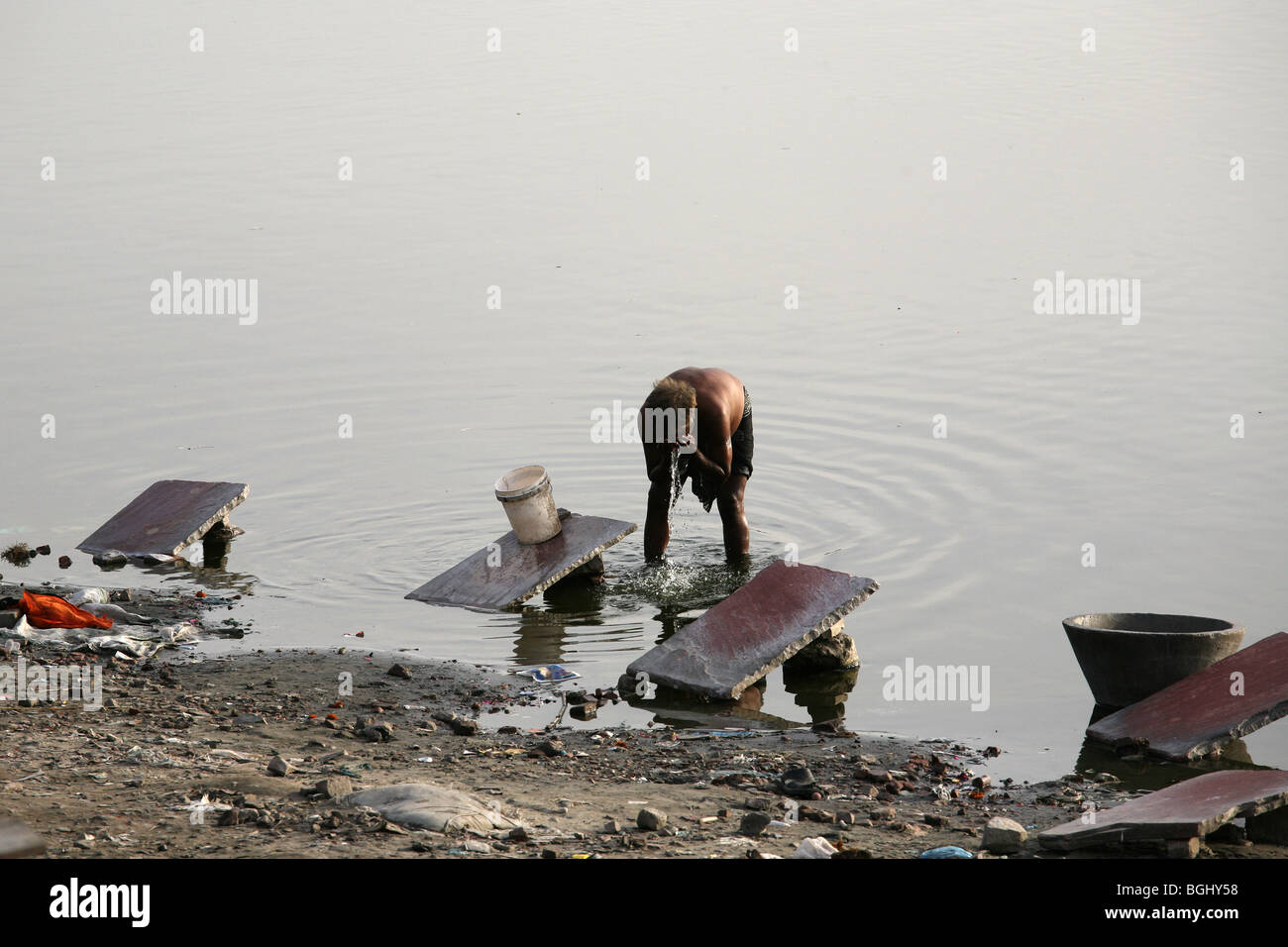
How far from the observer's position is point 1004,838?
22.5 ft

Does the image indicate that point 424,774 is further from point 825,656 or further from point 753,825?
point 825,656

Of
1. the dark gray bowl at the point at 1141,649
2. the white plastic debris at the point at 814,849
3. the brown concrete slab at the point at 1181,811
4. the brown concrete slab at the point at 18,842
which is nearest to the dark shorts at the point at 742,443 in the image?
the dark gray bowl at the point at 1141,649

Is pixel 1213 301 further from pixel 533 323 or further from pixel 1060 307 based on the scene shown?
pixel 533 323

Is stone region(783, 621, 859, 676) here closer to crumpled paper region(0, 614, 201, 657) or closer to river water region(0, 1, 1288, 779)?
river water region(0, 1, 1288, 779)

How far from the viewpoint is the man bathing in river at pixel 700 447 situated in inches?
455

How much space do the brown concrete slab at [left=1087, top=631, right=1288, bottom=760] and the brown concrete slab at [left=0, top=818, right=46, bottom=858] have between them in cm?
591

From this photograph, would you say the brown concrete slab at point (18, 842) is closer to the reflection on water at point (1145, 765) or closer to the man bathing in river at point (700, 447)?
the reflection on water at point (1145, 765)

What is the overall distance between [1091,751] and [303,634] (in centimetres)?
555

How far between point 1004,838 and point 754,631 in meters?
3.14

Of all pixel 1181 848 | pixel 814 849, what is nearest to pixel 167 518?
pixel 814 849

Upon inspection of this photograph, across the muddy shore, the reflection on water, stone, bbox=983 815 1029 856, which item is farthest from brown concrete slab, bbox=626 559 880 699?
stone, bbox=983 815 1029 856

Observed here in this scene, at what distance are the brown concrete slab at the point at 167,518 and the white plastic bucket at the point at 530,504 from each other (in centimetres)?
252

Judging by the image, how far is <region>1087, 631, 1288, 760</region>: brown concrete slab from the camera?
27.7ft

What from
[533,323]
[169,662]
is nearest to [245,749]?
[169,662]
